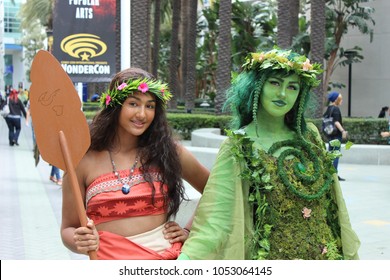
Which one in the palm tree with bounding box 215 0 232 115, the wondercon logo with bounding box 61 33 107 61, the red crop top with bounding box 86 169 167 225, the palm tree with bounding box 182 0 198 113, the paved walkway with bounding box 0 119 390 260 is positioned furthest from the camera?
the palm tree with bounding box 182 0 198 113

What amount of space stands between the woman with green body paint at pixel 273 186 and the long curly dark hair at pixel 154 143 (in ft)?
0.44

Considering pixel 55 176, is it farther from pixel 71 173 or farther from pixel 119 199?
pixel 71 173

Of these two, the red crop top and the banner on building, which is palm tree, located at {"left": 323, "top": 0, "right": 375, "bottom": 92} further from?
the red crop top

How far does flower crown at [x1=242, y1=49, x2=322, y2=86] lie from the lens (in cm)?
278

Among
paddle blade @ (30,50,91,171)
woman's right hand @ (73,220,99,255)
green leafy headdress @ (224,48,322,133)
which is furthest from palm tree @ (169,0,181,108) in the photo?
woman's right hand @ (73,220,99,255)

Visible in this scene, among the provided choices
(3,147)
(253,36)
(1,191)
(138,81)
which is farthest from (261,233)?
(253,36)

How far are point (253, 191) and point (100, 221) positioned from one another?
0.63 meters

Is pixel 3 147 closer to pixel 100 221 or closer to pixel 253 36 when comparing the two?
pixel 253 36

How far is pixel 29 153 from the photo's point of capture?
1756cm

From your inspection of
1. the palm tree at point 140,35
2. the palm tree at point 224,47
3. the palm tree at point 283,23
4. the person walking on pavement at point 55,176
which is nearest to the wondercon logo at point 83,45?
the person walking on pavement at point 55,176

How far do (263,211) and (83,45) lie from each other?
21.3 ft

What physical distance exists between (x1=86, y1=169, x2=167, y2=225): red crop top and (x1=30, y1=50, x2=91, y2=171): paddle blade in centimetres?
21

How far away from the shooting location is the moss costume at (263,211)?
2668 millimetres

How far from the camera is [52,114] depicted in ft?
8.04
